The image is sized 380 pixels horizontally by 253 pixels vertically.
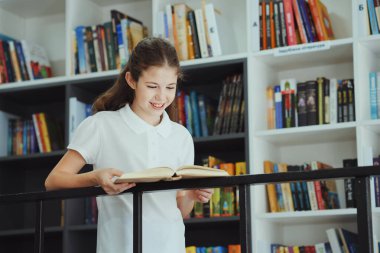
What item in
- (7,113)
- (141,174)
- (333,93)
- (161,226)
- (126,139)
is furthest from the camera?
(7,113)

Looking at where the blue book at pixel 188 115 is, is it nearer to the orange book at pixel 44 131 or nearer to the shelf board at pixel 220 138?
the shelf board at pixel 220 138

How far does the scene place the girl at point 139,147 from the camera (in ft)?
5.89

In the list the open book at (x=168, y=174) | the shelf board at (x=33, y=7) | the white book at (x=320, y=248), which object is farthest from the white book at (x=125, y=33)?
the open book at (x=168, y=174)

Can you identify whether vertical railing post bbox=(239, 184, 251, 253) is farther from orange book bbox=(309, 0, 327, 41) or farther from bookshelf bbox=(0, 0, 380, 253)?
orange book bbox=(309, 0, 327, 41)

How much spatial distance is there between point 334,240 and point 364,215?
2165 mm

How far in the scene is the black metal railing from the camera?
123 cm

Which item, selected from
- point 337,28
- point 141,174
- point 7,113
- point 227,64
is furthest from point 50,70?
point 141,174

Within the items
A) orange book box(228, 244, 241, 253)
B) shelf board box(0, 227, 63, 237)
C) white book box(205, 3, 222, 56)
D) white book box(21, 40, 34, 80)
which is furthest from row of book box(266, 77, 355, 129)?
white book box(21, 40, 34, 80)

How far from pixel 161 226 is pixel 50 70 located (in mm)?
2616

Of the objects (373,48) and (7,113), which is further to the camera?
(7,113)

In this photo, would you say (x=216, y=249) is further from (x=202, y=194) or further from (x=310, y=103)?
(x=202, y=194)

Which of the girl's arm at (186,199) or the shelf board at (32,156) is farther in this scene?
the shelf board at (32,156)

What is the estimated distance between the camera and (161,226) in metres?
1.80

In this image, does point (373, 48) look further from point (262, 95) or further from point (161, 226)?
point (161, 226)
